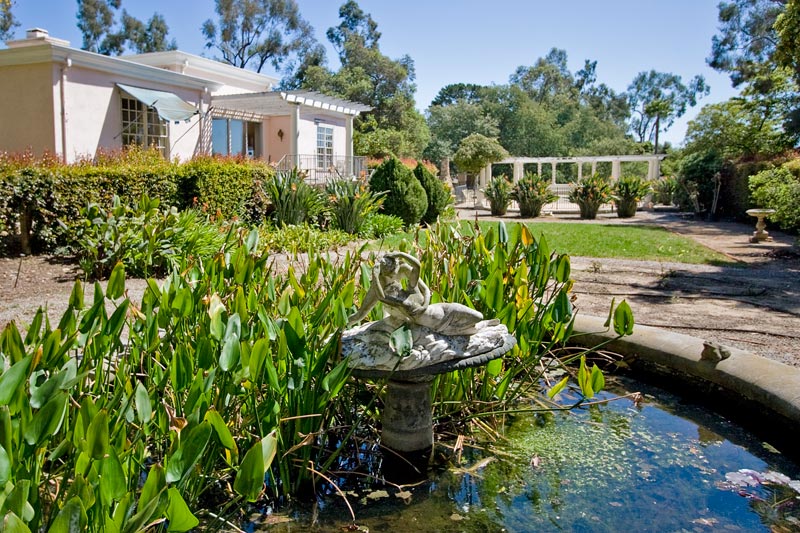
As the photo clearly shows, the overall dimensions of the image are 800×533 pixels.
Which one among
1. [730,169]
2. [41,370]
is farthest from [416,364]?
[730,169]

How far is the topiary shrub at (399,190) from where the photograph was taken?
14094 millimetres

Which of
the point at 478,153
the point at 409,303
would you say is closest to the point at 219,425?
the point at 409,303

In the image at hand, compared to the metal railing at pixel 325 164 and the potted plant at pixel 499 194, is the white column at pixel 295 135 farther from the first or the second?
the potted plant at pixel 499 194

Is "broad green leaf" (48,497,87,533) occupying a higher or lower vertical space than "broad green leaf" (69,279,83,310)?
lower

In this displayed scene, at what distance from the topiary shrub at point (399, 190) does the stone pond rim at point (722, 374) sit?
1000 cm

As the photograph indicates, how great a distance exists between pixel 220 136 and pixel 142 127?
11.4 ft

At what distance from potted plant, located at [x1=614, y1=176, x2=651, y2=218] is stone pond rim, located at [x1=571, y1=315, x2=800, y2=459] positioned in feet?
57.5

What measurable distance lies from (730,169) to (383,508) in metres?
20.0

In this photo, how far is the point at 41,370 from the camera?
78.5 inches

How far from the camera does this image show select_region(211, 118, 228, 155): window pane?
63.6 feet

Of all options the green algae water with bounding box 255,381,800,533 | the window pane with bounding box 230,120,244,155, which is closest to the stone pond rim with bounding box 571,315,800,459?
the green algae water with bounding box 255,381,800,533

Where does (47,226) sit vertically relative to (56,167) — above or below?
below

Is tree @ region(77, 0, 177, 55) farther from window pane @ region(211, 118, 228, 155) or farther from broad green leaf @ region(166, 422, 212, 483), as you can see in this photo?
broad green leaf @ region(166, 422, 212, 483)

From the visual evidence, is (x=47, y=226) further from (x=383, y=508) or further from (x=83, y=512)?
(x=83, y=512)
